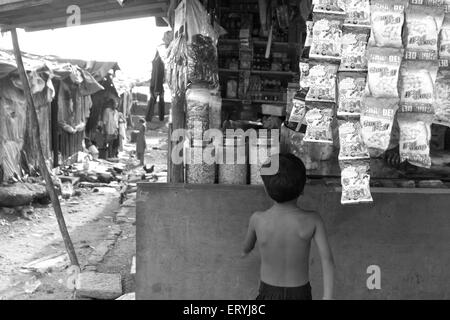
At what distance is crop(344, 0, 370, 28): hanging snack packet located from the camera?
2756mm

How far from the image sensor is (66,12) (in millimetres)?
4727

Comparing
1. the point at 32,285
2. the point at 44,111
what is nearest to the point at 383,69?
the point at 32,285

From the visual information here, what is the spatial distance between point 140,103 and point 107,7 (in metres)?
22.6

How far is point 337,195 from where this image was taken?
3557 millimetres

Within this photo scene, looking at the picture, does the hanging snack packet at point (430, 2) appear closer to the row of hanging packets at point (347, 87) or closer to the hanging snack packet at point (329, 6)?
the row of hanging packets at point (347, 87)

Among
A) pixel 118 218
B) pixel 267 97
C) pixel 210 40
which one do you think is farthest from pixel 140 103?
pixel 210 40

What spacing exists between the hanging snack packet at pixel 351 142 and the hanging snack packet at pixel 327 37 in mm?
409

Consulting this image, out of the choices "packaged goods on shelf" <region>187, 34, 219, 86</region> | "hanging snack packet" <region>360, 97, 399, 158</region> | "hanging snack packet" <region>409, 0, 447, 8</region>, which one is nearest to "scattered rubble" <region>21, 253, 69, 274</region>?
"packaged goods on shelf" <region>187, 34, 219, 86</region>

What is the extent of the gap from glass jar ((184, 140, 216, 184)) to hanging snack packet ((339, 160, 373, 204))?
3.78ft

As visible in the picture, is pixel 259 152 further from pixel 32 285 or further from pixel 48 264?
pixel 48 264

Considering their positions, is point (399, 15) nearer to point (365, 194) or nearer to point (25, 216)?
point (365, 194)

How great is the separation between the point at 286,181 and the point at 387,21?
120cm

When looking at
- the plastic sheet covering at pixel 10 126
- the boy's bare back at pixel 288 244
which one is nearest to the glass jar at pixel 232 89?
the boy's bare back at pixel 288 244

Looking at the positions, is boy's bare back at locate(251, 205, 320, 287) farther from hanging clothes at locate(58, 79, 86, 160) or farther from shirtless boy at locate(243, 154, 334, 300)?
hanging clothes at locate(58, 79, 86, 160)
